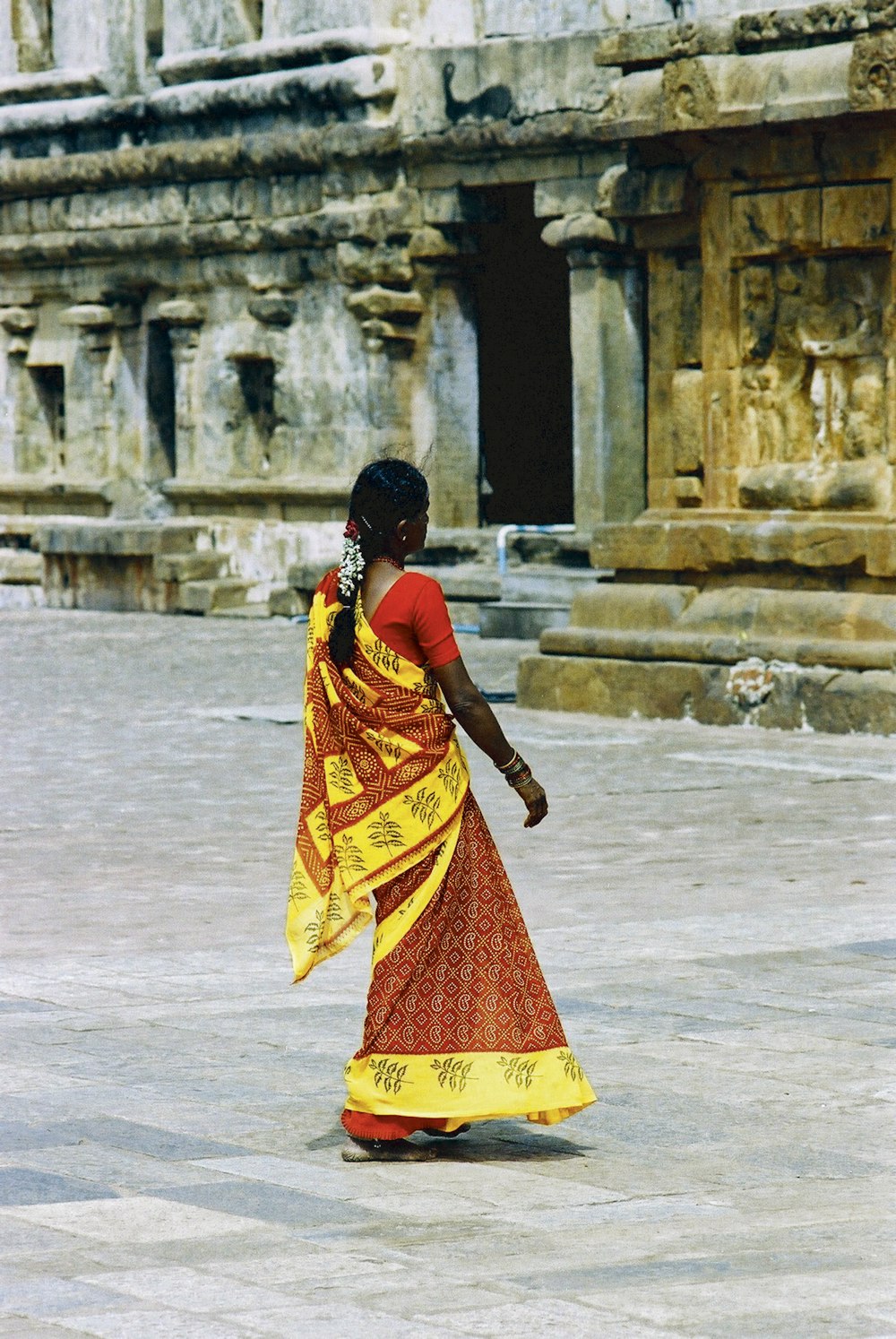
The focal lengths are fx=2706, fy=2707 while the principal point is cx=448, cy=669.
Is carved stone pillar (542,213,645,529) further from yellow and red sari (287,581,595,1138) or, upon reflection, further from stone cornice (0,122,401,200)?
yellow and red sari (287,581,595,1138)

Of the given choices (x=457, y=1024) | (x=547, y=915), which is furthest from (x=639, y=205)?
(x=457, y=1024)

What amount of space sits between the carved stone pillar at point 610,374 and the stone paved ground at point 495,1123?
7.40 m

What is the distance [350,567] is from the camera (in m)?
5.98

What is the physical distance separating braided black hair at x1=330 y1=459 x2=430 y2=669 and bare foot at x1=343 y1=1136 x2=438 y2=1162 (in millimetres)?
1043

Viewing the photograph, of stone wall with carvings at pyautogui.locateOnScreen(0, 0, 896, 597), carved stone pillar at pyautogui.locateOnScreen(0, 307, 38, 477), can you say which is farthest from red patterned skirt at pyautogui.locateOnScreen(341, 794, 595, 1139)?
carved stone pillar at pyautogui.locateOnScreen(0, 307, 38, 477)

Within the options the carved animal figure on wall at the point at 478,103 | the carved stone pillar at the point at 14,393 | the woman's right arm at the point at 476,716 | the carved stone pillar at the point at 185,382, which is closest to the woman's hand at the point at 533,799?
the woman's right arm at the point at 476,716

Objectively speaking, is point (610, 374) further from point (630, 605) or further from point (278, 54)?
point (630, 605)

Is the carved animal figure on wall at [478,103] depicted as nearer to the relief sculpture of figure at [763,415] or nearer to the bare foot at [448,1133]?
the relief sculpture of figure at [763,415]

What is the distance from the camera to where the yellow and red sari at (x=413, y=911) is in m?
5.73

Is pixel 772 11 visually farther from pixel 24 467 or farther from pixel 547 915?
pixel 24 467

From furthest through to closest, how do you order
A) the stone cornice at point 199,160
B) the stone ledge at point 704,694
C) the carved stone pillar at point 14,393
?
the carved stone pillar at point 14,393 < the stone cornice at point 199,160 < the stone ledge at point 704,694

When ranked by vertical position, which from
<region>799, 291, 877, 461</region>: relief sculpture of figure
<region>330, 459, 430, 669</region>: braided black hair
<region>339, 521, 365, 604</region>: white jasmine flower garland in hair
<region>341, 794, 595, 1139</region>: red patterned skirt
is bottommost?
<region>341, 794, 595, 1139</region>: red patterned skirt

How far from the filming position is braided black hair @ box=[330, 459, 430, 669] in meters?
5.97

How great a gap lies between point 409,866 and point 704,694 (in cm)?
856
